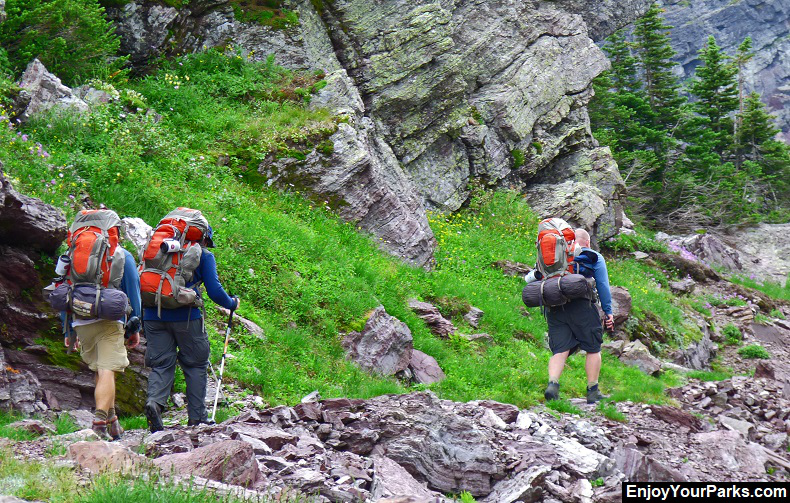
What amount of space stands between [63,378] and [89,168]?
4770mm

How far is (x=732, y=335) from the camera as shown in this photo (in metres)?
17.4

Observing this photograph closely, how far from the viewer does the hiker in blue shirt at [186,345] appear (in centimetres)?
644

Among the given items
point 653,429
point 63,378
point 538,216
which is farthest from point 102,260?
point 538,216

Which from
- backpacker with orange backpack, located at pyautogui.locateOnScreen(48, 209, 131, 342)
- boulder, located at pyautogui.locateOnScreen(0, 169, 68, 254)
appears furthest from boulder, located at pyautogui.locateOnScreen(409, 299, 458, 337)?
backpacker with orange backpack, located at pyautogui.locateOnScreen(48, 209, 131, 342)

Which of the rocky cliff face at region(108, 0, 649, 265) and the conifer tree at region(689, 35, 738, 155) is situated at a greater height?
the rocky cliff face at region(108, 0, 649, 265)

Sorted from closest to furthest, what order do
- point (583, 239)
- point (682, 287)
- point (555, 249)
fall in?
point (555, 249), point (583, 239), point (682, 287)

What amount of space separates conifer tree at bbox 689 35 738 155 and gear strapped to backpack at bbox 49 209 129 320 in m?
38.0

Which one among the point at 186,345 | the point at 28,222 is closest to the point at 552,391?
the point at 186,345

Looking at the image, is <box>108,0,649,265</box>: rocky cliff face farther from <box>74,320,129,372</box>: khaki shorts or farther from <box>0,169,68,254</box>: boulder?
<box>74,320,129,372</box>: khaki shorts

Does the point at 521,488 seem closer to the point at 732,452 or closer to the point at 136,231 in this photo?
the point at 732,452

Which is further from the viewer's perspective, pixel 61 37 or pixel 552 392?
pixel 61 37

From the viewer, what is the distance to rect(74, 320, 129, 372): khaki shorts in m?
6.14

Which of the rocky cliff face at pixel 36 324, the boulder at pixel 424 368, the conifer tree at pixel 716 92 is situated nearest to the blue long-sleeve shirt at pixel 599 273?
the boulder at pixel 424 368

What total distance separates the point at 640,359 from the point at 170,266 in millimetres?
9559
